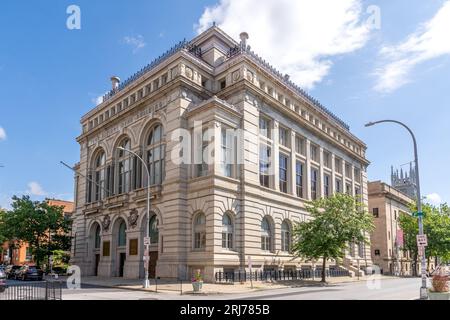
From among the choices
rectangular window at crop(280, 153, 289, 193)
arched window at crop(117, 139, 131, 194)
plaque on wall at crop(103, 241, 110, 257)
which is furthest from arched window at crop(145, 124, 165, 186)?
rectangular window at crop(280, 153, 289, 193)

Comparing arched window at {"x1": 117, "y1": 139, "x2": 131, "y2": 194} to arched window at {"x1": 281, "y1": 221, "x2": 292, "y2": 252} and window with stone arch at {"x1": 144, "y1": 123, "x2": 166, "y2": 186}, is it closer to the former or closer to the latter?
window with stone arch at {"x1": 144, "y1": 123, "x2": 166, "y2": 186}

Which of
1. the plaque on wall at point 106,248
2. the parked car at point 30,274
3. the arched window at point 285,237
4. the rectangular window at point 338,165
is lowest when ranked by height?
the parked car at point 30,274

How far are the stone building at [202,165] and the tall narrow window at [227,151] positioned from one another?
0.10 m

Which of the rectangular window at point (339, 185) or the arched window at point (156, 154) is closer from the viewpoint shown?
the arched window at point (156, 154)

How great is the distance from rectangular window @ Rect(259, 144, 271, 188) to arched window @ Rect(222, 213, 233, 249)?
6627mm

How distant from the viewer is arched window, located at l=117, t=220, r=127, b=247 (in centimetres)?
4588

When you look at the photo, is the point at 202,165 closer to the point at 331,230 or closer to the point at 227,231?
the point at 227,231

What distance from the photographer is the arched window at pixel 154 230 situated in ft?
134

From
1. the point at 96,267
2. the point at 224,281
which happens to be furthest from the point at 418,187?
the point at 96,267

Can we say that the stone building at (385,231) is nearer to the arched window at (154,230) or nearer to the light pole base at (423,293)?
the arched window at (154,230)

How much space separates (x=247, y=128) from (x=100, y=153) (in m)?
22.6

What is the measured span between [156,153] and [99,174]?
13689 millimetres

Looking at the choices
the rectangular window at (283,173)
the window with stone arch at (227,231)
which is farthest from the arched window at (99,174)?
the rectangular window at (283,173)

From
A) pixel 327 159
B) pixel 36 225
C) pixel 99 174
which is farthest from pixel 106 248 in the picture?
pixel 327 159
